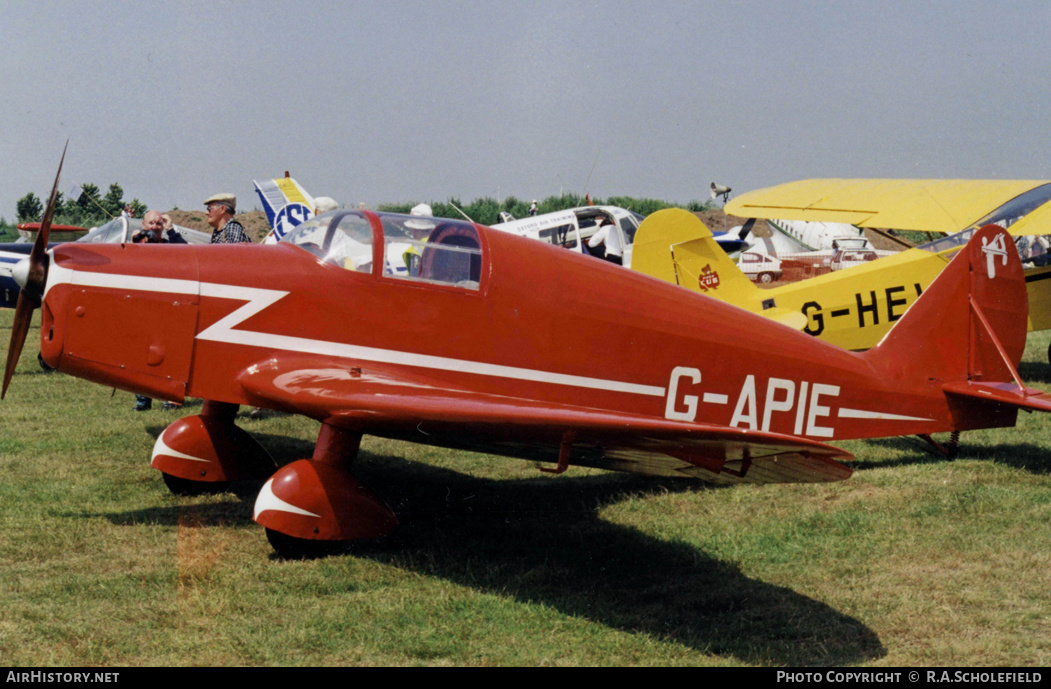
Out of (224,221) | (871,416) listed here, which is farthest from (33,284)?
(871,416)

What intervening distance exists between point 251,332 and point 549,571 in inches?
83.3

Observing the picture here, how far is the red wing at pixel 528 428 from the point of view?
11.8 ft

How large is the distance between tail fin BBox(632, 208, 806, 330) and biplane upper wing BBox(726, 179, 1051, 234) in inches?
125

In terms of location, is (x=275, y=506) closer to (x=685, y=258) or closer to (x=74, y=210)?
(x=685, y=258)

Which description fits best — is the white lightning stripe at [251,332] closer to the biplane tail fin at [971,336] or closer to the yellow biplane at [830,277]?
the biplane tail fin at [971,336]

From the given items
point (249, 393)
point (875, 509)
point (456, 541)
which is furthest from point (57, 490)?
point (875, 509)

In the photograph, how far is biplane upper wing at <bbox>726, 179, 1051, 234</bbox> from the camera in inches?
444

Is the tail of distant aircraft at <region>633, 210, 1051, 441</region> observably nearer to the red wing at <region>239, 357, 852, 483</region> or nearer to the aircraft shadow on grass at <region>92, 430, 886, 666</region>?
the aircraft shadow on grass at <region>92, 430, 886, 666</region>

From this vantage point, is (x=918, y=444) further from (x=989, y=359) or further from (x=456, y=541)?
(x=456, y=541)

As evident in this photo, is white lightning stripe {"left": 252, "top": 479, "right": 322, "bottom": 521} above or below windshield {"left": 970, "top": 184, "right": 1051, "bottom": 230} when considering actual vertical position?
below

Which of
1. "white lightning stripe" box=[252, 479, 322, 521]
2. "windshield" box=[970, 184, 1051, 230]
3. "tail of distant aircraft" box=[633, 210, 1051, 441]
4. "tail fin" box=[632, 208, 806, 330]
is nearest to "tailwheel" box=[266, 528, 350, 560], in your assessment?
"white lightning stripe" box=[252, 479, 322, 521]

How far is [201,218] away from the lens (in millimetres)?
42000

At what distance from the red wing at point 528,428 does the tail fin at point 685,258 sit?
4.59 metres

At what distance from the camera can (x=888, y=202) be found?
41.5ft
